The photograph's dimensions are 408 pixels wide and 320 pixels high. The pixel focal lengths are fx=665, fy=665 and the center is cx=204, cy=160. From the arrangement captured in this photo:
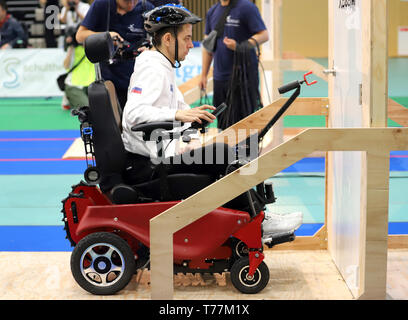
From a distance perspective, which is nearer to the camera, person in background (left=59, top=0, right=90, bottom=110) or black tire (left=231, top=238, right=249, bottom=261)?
black tire (left=231, top=238, right=249, bottom=261)

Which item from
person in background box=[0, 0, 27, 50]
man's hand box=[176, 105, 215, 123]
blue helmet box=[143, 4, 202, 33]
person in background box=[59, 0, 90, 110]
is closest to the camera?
man's hand box=[176, 105, 215, 123]

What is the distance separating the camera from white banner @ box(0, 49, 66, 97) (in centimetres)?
1181

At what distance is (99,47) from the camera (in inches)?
125

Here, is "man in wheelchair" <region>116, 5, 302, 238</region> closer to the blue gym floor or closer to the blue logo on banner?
the blue gym floor

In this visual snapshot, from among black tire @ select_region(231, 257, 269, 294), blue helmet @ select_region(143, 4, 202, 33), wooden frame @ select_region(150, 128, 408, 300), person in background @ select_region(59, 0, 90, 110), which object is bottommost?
black tire @ select_region(231, 257, 269, 294)

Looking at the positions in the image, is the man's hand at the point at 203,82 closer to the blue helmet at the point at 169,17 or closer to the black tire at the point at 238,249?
the blue helmet at the point at 169,17

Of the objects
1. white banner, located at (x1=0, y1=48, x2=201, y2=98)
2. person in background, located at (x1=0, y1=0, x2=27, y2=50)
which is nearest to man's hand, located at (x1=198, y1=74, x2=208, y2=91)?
white banner, located at (x1=0, y1=48, x2=201, y2=98)

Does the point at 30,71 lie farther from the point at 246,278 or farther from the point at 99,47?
Answer: the point at 246,278

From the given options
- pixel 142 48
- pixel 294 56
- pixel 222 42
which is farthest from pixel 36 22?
pixel 142 48

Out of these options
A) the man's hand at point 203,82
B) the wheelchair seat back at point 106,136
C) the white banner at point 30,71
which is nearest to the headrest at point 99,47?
the wheelchair seat back at point 106,136

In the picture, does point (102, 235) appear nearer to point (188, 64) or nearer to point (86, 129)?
point (86, 129)

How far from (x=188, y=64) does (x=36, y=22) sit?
7590 mm

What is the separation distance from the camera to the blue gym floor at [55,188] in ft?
14.9

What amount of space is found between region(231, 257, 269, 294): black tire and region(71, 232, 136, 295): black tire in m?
0.49
